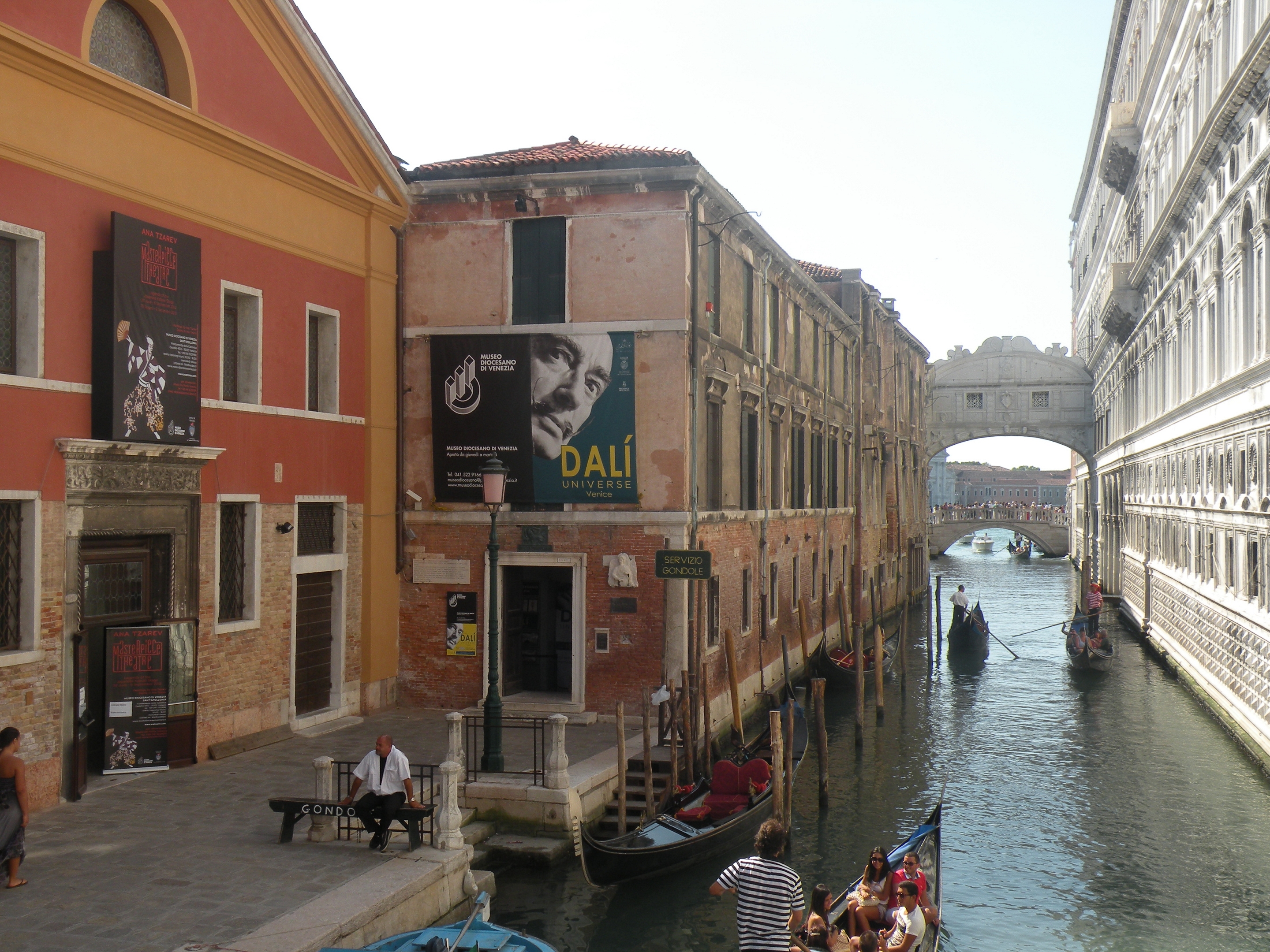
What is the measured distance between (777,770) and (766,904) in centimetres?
578

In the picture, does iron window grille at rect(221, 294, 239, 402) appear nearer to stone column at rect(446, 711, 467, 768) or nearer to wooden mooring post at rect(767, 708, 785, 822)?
stone column at rect(446, 711, 467, 768)

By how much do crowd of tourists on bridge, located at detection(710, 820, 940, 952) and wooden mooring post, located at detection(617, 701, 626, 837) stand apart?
97.5 inches

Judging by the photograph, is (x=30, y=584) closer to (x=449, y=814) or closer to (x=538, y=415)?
(x=449, y=814)

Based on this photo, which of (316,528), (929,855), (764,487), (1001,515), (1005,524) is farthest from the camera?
(1001,515)

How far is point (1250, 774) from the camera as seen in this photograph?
54.9ft

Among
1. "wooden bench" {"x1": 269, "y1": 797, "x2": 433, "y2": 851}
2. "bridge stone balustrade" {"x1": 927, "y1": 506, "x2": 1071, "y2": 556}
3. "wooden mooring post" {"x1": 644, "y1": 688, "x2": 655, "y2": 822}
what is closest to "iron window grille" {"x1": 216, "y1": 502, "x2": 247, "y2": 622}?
"wooden bench" {"x1": 269, "y1": 797, "x2": 433, "y2": 851}

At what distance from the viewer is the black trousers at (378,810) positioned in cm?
977

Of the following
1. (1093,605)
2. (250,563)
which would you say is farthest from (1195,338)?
(250,563)

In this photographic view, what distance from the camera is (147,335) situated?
39.5 feet

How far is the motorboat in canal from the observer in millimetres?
7988

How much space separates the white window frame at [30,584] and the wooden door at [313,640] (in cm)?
401

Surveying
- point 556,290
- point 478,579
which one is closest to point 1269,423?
point 556,290

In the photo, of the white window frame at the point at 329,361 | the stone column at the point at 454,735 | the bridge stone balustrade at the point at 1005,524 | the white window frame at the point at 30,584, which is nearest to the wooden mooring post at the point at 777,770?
the stone column at the point at 454,735

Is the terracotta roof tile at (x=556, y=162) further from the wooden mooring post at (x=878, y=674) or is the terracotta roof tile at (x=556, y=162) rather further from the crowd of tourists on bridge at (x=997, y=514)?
the crowd of tourists on bridge at (x=997, y=514)
